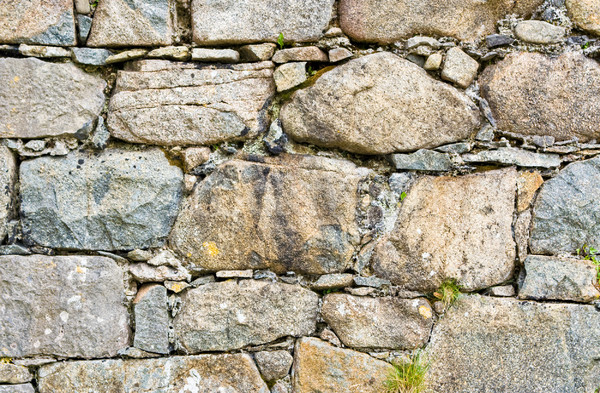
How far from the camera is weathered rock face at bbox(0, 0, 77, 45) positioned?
197 centimetres

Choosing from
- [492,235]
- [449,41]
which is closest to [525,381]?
[492,235]

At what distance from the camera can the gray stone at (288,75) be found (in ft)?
6.82

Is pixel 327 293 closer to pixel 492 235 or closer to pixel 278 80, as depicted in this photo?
pixel 492 235

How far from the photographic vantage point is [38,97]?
1.99m

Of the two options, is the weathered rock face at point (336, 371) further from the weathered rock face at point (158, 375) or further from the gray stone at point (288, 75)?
the gray stone at point (288, 75)

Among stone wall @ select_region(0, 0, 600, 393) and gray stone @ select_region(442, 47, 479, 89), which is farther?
gray stone @ select_region(442, 47, 479, 89)

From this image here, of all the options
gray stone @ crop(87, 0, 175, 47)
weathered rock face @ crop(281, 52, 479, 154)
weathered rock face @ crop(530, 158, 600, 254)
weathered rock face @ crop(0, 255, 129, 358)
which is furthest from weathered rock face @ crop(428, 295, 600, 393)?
gray stone @ crop(87, 0, 175, 47)

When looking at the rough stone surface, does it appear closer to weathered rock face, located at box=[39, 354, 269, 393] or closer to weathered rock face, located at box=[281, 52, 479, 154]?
weathered rock face, located at box=[281, 52, 479, 154]

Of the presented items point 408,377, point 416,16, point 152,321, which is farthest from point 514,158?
point 152,321

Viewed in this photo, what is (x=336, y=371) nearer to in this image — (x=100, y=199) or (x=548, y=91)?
(x=100, y=199)

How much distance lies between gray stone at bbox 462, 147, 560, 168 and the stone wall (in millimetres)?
11

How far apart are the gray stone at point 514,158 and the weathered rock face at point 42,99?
1.70 m

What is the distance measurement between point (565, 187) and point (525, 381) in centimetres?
87

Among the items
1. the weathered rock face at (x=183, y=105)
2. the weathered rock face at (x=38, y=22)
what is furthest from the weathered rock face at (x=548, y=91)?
the weathered rock face at (x=38, y=22)
